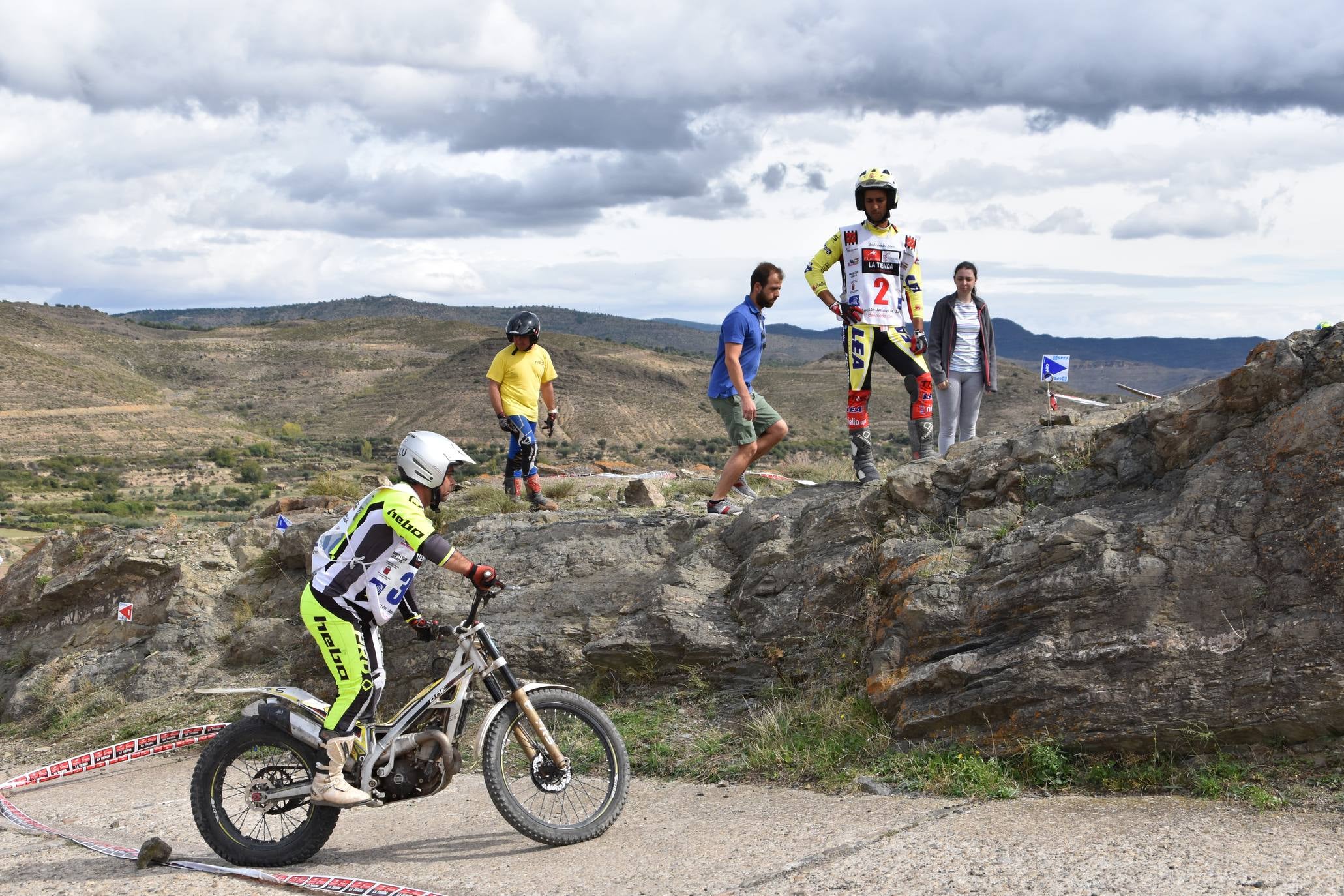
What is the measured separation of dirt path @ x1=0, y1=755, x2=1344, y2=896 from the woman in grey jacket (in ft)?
15.2

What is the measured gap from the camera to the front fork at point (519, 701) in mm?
5695

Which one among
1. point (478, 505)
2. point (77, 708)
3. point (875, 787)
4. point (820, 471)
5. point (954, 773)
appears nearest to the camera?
point (954, 773)

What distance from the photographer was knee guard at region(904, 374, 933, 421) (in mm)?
8930

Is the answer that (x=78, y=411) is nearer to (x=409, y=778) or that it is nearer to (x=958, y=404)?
(x=958, y=404)

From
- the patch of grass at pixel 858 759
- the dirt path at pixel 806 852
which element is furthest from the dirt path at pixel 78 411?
the patch of grass at pixel 858 759

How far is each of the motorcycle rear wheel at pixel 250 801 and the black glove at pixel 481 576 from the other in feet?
4.10

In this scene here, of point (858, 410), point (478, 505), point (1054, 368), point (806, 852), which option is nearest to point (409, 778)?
point (806, 852)

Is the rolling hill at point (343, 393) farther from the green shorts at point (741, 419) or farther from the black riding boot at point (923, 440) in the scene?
the green shorts at point (741, 419)

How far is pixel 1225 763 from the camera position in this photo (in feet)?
18.1

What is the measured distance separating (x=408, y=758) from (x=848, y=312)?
474 cm

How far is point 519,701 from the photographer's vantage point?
569cm

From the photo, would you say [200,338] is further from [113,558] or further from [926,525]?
[926,525]

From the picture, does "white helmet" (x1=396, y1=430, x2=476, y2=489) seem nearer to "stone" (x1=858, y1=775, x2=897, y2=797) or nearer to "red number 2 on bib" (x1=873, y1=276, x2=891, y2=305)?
"stone" (x1=858, y1=775, x2=897, y2=797)

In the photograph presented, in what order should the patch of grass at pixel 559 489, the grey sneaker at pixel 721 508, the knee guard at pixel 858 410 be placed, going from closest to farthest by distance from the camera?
the knee guard at pixel 858 410 < the grey sneaker at pixel 721 508 < the patch of grass at pixel 559 489
